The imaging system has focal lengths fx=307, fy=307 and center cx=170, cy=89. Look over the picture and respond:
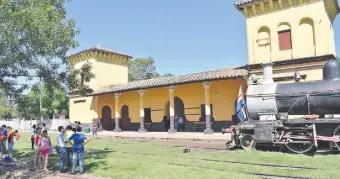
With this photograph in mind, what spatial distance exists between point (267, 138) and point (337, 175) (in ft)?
13.3

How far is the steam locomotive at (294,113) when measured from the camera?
10.5 m

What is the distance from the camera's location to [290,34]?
18984 millimetres

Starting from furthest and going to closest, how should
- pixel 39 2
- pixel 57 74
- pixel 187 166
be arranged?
1. pixel 57 74
2. pixel 187 166
3. pixel 39 2

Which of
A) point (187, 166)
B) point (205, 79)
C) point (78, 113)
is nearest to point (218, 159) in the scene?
point (187, 166)

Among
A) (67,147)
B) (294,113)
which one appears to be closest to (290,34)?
(294,113)

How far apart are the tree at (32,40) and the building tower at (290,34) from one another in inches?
518

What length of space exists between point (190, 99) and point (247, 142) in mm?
13054

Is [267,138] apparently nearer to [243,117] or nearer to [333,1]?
[243,117]

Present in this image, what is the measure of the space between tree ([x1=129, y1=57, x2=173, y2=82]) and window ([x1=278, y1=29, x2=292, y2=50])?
135ft

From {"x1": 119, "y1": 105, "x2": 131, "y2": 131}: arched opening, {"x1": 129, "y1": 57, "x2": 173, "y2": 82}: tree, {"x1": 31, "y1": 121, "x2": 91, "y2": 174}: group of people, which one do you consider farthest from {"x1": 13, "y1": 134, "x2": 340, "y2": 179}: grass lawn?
{"x1": 129, "y1": 57, "x2": 173, "y2": 82}: tree

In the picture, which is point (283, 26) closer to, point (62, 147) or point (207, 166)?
point (207, 166)

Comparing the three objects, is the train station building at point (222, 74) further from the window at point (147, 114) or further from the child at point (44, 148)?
the child at point (44, 148)

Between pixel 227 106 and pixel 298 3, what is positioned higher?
pixel 298 3

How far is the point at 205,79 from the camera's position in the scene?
831 inches
